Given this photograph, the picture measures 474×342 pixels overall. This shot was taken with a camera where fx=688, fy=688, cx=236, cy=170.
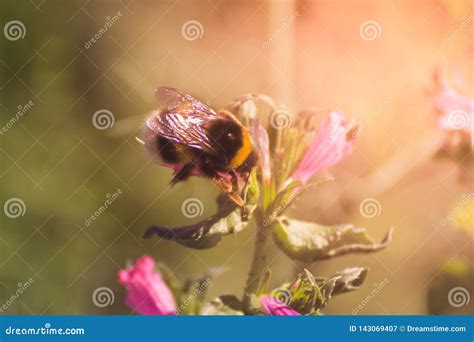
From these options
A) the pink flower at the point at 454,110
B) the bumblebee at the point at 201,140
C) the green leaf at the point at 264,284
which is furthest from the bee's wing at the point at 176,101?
the pink flower at the point at 454,110

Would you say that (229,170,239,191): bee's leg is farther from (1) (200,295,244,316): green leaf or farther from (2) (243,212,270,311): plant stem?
(1) (200,295,244,316): green leaf

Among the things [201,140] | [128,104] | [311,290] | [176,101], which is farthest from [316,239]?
[128,104]

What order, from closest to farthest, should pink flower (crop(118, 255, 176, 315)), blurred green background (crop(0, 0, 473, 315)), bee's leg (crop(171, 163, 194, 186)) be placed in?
pink flower (crop(118, 255, 176, 315)) < bee's leg (crop(171, 163, 194, 186)) < blurred green background (crop(0, 0, 473, 315))

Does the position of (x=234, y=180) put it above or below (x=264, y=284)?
above

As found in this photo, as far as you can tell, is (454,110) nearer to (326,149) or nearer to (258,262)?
(326,149)

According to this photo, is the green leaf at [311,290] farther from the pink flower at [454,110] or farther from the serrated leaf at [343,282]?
the pink flower at [454,110]

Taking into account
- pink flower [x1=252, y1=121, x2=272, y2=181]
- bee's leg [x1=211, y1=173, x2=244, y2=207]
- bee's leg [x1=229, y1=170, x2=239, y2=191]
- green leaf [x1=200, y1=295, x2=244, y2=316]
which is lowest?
green leaf [x1=200, y1=295, x2=244, y2=316]

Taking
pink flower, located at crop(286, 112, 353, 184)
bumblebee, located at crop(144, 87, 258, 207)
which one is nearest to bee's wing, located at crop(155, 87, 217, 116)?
bumblebee, located at crop(144, 87, 258, 207)
